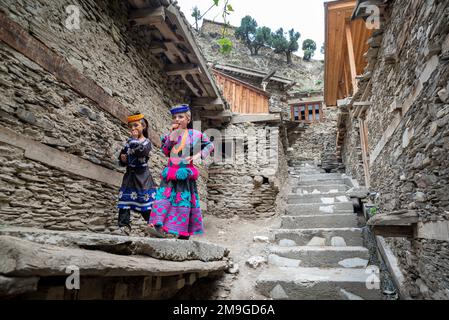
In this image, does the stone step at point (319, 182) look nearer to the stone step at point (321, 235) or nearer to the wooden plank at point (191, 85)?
the stone step at point (321, 235)

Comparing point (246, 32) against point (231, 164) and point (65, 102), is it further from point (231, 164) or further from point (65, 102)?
point (65, 102)

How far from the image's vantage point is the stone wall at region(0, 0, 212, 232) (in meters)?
2.34

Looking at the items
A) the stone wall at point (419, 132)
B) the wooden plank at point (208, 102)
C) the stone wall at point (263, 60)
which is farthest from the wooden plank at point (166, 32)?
the stone wall at point (263, 60)

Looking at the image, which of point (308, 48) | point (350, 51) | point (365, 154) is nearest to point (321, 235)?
point (365, 154)

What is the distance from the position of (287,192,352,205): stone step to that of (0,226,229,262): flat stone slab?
4173 millimetres

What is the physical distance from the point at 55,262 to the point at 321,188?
23.6ft

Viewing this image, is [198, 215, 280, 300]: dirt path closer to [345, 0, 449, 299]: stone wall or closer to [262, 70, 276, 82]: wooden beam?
[345, 0, 449, 299]: stone wall

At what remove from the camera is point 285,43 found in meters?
24.9

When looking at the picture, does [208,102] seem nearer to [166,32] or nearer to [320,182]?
[166,32]

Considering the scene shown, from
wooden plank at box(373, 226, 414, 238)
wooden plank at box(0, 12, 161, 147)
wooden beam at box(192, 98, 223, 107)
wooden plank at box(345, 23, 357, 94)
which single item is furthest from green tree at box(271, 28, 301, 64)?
wooden plank at box(373, 226, 414, 238)

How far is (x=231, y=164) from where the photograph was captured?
696 cm

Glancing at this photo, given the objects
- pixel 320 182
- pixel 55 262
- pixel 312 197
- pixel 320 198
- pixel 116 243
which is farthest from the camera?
pixel 320 182

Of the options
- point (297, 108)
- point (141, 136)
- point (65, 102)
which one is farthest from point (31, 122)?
point (297, 108)
